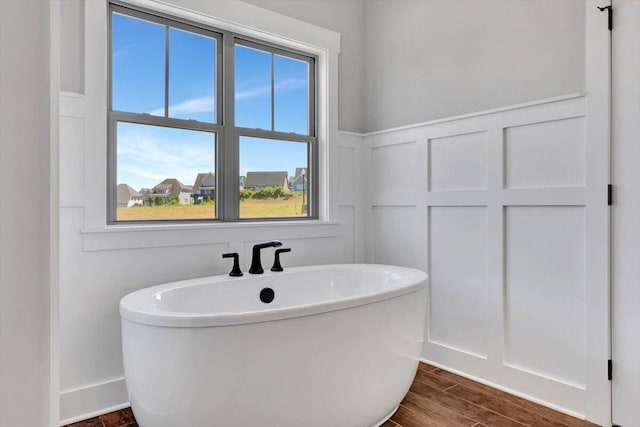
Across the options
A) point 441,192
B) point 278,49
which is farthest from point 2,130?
point 278,49

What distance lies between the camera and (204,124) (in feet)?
8.57

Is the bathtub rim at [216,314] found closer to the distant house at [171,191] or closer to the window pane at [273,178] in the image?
the distant house at [171,191]

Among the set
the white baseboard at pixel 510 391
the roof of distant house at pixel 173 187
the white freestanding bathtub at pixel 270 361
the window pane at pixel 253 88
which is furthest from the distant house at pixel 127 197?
the white baseboard at pixel 510 391

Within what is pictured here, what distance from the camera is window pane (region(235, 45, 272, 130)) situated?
9.23 ft

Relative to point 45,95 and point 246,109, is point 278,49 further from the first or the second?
point 45,95

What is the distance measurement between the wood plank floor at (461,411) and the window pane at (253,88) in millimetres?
1914

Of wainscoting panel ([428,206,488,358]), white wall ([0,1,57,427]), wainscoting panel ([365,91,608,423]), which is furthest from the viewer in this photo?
wainscoting panel ([428,206,488,358])

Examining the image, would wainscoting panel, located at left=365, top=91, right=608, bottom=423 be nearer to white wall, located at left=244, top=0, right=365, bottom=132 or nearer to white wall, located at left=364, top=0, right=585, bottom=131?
white wall, located at left=364, top=0, right=585, bottom=131

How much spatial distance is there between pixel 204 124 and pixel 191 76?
313 millimetres

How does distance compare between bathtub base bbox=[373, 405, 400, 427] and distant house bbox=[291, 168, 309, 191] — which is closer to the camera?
bathtub base bbox=[373, 405, 400, 427]

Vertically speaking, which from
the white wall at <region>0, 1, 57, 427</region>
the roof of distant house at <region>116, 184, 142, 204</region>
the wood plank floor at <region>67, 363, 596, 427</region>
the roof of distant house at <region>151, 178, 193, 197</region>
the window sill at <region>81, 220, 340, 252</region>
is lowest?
the wood plank floor at <region>67, 363, 596, 427</region>

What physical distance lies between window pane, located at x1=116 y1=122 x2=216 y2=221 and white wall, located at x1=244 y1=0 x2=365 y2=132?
1130 millimetres

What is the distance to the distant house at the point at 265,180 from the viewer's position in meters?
2.86

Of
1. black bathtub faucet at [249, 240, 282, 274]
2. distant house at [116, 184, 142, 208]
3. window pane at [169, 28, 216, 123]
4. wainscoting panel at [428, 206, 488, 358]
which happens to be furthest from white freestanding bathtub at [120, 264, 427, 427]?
window pane at [169, 28, 216, 123]
